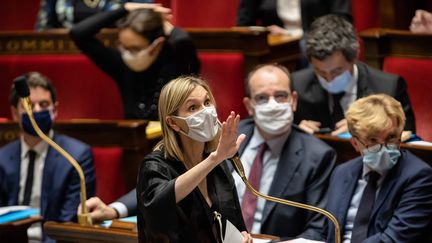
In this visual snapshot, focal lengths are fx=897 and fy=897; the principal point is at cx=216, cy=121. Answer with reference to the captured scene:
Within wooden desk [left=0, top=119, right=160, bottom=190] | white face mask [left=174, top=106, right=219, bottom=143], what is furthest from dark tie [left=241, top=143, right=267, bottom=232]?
white face mask [left=174, top=106, right=219, bottom=143]

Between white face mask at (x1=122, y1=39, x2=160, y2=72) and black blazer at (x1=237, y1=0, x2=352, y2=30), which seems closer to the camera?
white face mask at (x1=122, y1=39, x2=160, y2=72)

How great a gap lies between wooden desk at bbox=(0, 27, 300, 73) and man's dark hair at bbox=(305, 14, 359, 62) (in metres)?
0.37

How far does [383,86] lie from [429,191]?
0.46m

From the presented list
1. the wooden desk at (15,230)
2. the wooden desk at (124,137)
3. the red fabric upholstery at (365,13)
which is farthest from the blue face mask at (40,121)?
the red fabric upholstery at (365,13)

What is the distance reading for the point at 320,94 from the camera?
1950 millimetres

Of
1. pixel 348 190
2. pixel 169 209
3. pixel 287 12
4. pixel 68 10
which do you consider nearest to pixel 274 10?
pixel 287 12

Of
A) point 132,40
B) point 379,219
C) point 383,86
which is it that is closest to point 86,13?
point 132,40

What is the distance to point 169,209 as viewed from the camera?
1.18m

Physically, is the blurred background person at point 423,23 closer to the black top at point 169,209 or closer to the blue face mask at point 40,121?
the blue face mask at point 40,121

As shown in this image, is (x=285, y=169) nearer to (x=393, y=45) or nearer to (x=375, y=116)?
(x=375, y=116)

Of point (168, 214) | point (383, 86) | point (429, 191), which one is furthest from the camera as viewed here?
point (383, 86)

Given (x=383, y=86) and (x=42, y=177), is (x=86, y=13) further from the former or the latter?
(x=383, y=86)

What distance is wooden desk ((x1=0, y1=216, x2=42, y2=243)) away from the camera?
5.33 feet

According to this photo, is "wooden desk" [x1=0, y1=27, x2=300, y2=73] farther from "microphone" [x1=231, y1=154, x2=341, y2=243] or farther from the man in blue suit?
"microphone" [x1=231, y1=154, x2=341, y2=243]
